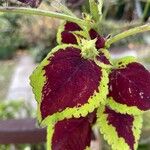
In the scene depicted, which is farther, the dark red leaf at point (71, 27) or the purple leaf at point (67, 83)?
the dark red leaf at point (71, 27)

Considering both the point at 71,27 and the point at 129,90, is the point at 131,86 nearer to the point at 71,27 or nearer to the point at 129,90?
the point at 129,90

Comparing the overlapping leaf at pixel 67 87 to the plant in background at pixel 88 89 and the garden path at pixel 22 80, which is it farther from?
the garden path at pixel 22 80

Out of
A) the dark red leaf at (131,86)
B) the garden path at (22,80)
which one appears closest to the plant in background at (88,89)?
Result: the dark red leaf at (131,86)

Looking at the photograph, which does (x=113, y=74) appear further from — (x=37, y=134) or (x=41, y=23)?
(x=41, y=23)

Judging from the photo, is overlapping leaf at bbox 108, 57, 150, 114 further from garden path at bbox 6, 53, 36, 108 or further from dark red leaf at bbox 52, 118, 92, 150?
garden path at bbox 6, 53, 36, 108

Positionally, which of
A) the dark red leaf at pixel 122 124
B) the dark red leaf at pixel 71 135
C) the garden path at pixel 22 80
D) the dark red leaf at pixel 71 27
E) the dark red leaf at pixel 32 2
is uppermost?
the dark red leaf at pixel 32 2

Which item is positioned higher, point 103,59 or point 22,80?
point 103,59

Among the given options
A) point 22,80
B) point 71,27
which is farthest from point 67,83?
point 22,80

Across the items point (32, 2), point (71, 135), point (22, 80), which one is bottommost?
point (22, 80)
